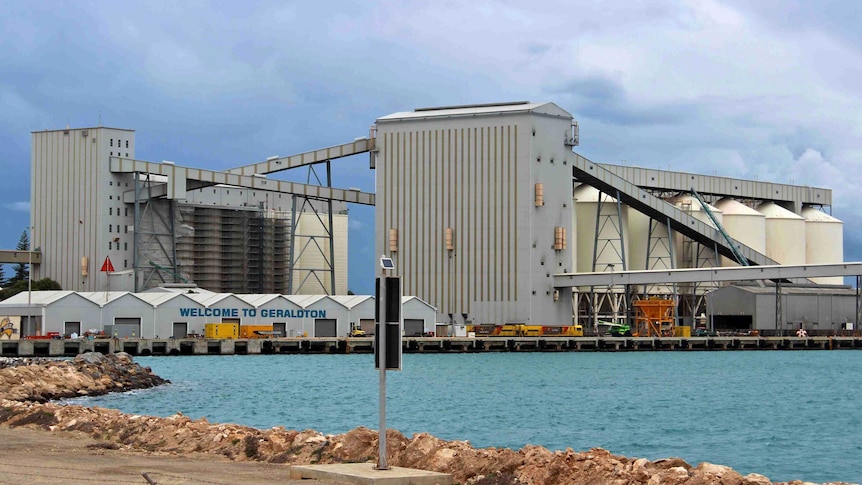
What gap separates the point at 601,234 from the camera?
11600 cm

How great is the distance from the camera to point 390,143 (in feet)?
341

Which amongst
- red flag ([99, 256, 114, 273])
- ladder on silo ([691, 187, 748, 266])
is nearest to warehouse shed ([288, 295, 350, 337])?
red flag ([99, 256, 114, 273])

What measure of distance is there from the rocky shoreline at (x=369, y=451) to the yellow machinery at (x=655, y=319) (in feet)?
264

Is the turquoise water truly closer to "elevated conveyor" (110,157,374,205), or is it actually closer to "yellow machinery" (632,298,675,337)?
"elevated conveyor" (110,157,374,205)

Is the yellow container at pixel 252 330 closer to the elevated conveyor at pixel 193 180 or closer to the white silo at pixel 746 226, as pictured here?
the elevated conveyor at pixel 193 180

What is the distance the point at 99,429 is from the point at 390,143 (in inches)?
3200

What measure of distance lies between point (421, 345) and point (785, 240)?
56.3 m

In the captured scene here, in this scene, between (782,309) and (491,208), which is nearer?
(491,208)

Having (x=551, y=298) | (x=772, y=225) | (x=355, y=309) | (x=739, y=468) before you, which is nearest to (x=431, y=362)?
(x=355, y=309)

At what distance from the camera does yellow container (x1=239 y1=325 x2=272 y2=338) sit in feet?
289

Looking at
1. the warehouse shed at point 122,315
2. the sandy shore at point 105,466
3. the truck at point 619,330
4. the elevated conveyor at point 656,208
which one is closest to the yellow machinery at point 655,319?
the truck at point 619,330

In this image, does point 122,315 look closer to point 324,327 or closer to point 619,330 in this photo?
point 324,327

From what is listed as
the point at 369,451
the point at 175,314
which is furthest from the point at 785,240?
the point at 369,451

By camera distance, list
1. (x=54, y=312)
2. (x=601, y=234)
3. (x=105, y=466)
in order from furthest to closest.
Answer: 1. (x=601, y=234)
2. (x=54, y=312)
3. (x=105, y=466)
